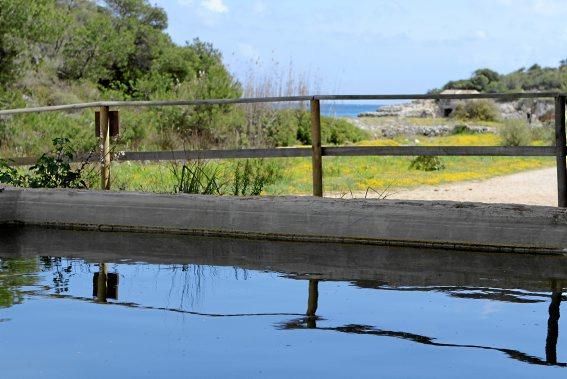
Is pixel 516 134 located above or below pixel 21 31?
below

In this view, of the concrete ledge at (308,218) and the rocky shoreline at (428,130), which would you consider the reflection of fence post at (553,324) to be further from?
the rocky shoreline at (428,130)

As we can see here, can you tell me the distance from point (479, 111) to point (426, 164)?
20663 millimetres

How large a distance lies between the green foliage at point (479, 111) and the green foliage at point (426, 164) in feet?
65.3

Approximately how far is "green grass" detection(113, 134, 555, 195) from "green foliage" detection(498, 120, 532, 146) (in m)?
2.19

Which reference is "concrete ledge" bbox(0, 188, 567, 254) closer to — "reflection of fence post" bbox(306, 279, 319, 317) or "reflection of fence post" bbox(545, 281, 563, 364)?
"reflection of fence post" bbox(545, 281, 563, 364)

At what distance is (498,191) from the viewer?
49.3ft

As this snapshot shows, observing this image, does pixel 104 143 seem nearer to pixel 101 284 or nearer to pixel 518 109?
pixel 101 284

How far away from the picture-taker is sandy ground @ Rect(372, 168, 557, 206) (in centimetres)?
1377

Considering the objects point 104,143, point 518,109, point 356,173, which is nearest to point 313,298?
point 104,143

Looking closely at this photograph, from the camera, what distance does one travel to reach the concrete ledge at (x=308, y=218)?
8.06m

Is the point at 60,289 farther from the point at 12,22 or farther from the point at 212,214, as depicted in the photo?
the point at 12,22

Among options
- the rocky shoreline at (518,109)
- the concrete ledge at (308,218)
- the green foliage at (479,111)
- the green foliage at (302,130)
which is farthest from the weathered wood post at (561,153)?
the green foliage at (479,111)

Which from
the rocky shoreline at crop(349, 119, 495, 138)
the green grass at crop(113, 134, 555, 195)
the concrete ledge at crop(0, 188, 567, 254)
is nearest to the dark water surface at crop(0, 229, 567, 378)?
the concrete ledge at crop(0, 188, 567, 254)

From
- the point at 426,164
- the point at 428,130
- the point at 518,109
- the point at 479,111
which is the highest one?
the point at 518,109
